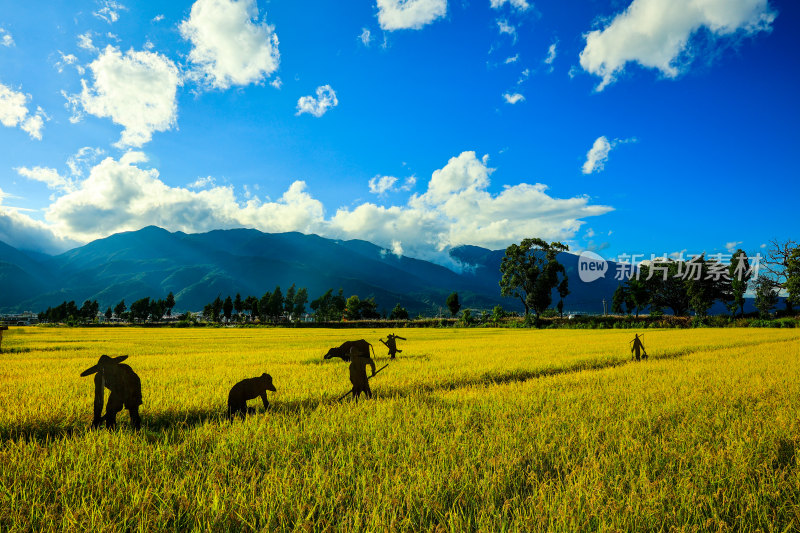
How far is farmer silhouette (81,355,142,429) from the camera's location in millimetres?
5051

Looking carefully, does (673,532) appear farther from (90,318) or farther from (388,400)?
(90,318)

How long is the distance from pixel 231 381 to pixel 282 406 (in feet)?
11.4


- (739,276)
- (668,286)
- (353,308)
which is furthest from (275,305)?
(739,276)

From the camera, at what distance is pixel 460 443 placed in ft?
14.6

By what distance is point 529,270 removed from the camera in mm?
62562

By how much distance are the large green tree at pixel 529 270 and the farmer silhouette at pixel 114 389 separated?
6110 centimetres

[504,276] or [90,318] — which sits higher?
[504,276]

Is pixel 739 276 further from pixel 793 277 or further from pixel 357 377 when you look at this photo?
pixel 357 377

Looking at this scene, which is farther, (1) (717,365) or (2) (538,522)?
(1) (717,365)

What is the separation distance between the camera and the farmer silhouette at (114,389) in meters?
5.05

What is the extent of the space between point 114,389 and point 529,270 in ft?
208

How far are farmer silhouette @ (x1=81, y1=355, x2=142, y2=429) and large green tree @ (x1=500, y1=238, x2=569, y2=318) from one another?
61103mm

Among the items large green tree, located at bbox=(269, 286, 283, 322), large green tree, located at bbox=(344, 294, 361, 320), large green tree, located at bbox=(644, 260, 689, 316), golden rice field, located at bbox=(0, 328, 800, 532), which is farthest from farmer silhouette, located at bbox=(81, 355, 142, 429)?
large green tree, located at bbox=(269, 286, 283, 322)

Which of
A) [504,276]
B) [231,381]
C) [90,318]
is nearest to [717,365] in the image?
[231,381]
